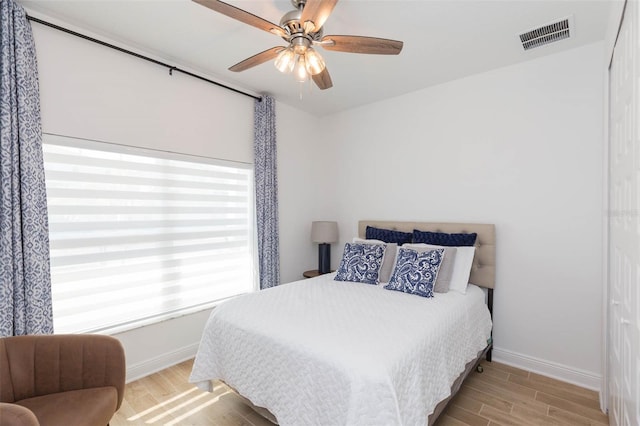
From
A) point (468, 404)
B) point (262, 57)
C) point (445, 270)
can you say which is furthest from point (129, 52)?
point (468, 404)

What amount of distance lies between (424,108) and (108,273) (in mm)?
3321

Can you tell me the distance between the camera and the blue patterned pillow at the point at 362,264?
287 centimetres

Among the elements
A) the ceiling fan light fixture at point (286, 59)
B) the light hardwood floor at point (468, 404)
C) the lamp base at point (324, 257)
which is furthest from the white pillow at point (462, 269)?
the ceiling fan light fixture at point (286, 59)

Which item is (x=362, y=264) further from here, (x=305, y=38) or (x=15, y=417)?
(x=15, y=417)

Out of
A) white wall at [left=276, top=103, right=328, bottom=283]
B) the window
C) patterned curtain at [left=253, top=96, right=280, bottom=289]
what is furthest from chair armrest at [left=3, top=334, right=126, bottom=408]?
white wall at [left=276, top=103, right=328, bottom=283]

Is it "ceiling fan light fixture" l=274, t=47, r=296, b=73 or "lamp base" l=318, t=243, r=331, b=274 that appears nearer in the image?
"ceiling fan light fixture" l=274, t=47, r=296, b=73

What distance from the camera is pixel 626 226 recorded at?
1.42m

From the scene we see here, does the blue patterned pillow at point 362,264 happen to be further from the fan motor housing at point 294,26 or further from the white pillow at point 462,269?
the fan motor housing at point 294,26

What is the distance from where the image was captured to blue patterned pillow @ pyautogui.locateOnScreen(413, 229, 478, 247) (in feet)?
9.24

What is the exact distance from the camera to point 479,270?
2881 mm

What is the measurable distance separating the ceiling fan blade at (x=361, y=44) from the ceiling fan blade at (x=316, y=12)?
0.13 meters

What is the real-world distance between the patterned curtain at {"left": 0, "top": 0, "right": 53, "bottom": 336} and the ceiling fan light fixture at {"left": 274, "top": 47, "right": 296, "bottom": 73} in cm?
162

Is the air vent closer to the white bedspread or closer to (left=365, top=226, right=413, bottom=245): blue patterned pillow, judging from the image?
(left=365, top=226, right=413, bottom=245): blue patterned pillow

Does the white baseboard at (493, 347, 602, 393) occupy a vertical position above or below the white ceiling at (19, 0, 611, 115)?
below
